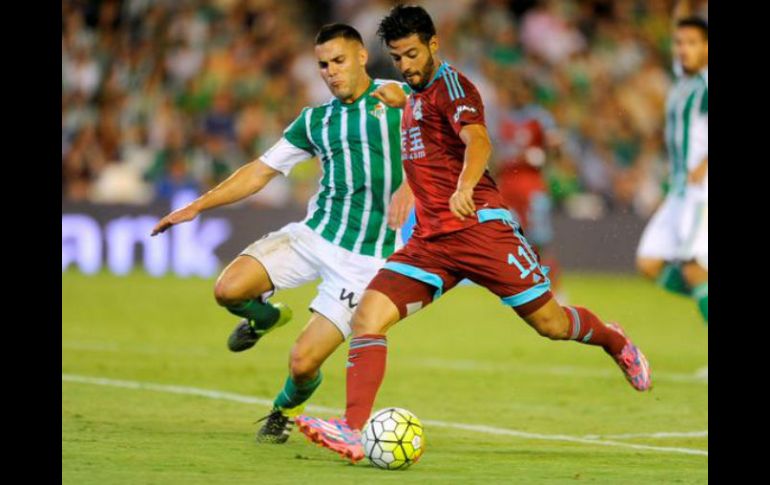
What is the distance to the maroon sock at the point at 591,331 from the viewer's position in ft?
24.7

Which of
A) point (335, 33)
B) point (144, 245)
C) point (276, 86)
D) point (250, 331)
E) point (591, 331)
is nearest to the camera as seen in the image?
point (591, 331)

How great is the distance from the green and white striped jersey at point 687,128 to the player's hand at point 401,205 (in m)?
3.35

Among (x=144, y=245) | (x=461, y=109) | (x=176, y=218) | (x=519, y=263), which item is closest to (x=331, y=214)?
(x=176, y=218)

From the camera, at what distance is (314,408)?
9.33 m

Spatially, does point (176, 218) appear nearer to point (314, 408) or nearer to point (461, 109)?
point (461, 109)

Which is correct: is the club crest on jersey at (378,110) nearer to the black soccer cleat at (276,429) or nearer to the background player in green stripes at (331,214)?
the background player in green stripes at (331,214)

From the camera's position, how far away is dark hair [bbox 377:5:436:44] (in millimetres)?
6922

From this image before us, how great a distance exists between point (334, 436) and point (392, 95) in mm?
Result: 2053

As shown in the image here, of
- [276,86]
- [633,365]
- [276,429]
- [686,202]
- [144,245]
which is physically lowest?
[144,245]

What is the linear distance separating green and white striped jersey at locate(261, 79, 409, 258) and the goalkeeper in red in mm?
526

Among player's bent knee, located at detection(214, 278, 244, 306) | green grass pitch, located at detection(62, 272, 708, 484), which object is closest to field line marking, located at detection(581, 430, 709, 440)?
green grass pitch, located at detection(62, 272, 708, 484)

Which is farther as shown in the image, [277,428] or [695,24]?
[695,24]
